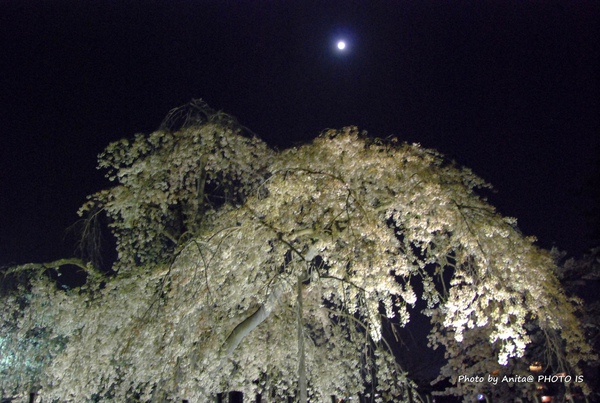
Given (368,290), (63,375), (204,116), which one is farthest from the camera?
(204,116)

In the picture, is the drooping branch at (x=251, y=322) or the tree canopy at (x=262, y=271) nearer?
the tree canopy at (x=262, y=271)

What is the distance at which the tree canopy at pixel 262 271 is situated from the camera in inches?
219

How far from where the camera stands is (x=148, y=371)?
599cm

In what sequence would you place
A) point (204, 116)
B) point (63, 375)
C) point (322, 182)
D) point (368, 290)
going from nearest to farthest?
point (368, 290), point (322, 182), point (63, 375), point (204, 116)

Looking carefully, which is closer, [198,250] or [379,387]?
[198,250]

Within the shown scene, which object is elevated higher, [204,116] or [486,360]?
[204,116]

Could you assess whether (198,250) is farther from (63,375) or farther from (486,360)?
(486,360)

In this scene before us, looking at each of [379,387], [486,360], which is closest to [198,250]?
[379,387]

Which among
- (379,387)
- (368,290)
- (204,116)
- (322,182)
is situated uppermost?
(204,116)

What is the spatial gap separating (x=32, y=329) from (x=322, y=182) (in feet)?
21.0

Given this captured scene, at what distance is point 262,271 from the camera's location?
649 centimetres

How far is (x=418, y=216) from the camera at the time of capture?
6.06m

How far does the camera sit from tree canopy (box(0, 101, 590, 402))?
219 inches

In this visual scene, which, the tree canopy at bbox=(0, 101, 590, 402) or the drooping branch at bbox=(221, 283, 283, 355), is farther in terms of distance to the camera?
the drooping branch at bbox=(221, 283, 283, 355)
